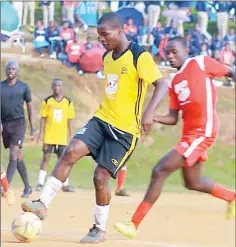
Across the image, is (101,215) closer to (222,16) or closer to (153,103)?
(153,103)

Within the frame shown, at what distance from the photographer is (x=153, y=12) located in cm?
2666

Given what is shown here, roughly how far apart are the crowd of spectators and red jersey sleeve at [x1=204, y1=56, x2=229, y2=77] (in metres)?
16.9

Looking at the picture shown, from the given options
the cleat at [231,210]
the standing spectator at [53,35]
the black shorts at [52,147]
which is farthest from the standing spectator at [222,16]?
the cleat at [231,210]

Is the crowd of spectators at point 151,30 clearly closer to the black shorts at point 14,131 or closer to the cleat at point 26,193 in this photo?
the cleat at point 26,193

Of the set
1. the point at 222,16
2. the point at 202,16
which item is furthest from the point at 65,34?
the point at 222,16

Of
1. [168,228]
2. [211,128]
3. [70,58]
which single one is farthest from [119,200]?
[70,58]

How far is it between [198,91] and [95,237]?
186cm

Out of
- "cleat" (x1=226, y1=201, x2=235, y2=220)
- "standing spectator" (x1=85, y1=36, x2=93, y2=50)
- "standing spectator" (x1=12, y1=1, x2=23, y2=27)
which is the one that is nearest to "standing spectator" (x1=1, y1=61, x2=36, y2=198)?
"cleat" (x1=226, y1=201, x2=235, y2=220)

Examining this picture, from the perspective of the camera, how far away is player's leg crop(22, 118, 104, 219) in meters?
7.67

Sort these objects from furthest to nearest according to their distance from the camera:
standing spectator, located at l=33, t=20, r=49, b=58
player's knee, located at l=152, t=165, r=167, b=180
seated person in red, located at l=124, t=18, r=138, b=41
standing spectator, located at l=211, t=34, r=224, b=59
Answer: standing spectator, located at l=211, t=34, r=224, b=59, seated person in red, located at l=124, t=18, r=138, b=41, standing spectator, located at l=33, t=20, r=49, b=58, player's knee, located at l=152, t=165, r=167, b=180

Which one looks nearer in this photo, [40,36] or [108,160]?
[108,160]

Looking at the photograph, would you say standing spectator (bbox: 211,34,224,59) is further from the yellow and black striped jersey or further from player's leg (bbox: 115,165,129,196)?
the yellow and black striped jersey

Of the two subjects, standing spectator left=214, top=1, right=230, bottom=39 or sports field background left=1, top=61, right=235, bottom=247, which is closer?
sports field background left=1, top=61, right=235, bottom=247

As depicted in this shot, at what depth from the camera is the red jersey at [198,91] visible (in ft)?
27.6
